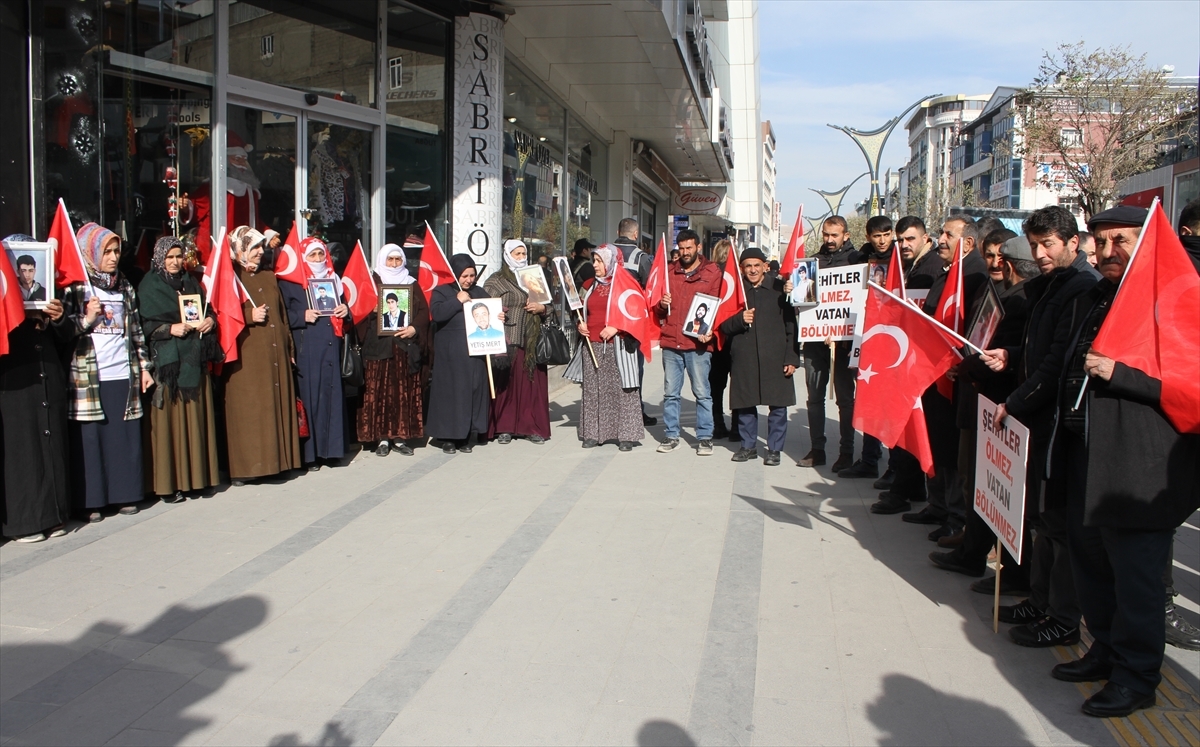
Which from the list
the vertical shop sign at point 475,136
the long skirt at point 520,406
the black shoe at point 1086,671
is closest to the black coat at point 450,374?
the long skirt at point 520,406

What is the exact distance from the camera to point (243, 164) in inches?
355

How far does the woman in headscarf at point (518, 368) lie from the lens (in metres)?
9.38

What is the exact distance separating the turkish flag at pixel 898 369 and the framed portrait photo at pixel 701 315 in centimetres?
290

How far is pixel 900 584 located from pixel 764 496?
210cm

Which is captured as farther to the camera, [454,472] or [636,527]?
[454,472]

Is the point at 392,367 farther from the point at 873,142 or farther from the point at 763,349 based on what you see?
the point at 873,142

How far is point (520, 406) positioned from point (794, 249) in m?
2.99

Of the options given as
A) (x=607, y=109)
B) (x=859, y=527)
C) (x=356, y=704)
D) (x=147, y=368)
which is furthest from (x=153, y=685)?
(x=607, y=109)

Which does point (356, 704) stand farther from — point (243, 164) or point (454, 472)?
point (243, 164)

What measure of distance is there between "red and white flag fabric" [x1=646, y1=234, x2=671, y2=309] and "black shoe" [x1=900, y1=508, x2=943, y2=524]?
11.1 feet

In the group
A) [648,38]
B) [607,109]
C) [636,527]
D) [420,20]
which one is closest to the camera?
[636,527]

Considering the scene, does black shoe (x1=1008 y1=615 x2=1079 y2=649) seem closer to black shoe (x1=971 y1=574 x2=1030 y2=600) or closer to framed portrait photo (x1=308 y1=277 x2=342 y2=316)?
black shoe (x1=971 y1=574 x2=1030 y2=600)

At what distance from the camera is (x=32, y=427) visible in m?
5.94

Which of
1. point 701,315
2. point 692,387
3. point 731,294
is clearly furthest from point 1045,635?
point 692,387
